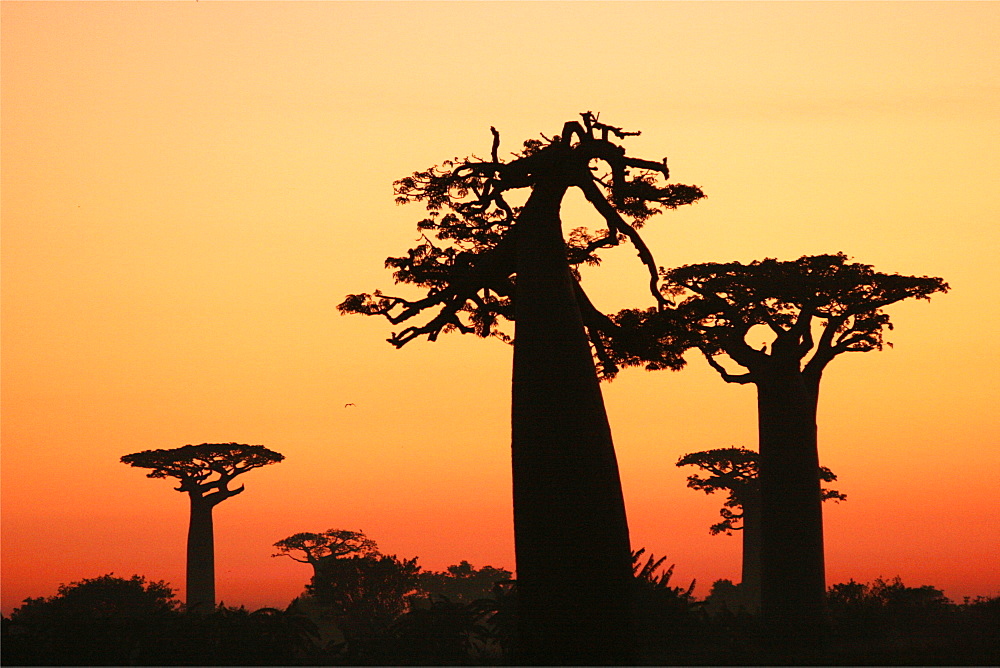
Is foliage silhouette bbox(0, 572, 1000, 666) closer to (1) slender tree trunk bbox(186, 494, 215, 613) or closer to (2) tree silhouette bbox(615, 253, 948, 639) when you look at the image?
(2) tree silhouette bbox(615, 253, 948, 639)

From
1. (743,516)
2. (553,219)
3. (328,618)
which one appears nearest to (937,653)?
(553,219)

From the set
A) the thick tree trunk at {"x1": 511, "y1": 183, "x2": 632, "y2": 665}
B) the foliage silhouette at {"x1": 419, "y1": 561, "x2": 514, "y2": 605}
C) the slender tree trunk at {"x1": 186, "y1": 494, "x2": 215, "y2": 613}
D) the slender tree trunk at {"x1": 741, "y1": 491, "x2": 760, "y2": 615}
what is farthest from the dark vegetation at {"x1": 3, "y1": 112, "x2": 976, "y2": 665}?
the foliage silhouette at {"x1": 419, "y1": 561, "x2": 514, "y2": 605}

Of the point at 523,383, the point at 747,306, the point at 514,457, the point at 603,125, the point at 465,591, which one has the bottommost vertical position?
the point at 465,591

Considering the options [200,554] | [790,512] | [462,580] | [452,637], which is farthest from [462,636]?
[462,580]

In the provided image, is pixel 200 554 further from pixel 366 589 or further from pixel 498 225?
pixel 498 225

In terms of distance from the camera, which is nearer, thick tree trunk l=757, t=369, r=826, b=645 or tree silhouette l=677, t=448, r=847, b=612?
thick tree trunk l=757, t=369, r=826, b=645

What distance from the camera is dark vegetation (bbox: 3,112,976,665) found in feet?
53.9

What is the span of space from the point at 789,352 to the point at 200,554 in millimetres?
23857

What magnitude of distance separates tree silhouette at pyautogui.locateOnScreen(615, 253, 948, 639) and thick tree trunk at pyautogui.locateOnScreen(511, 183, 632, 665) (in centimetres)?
646

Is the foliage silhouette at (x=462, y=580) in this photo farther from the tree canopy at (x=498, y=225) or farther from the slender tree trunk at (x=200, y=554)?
the tree canopy at (x=498, y=225)

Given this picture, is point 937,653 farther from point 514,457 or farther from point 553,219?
point 553,219

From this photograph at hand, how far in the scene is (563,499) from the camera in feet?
53.6

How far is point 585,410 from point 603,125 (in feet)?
15.7

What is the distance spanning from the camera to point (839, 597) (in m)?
29.6
